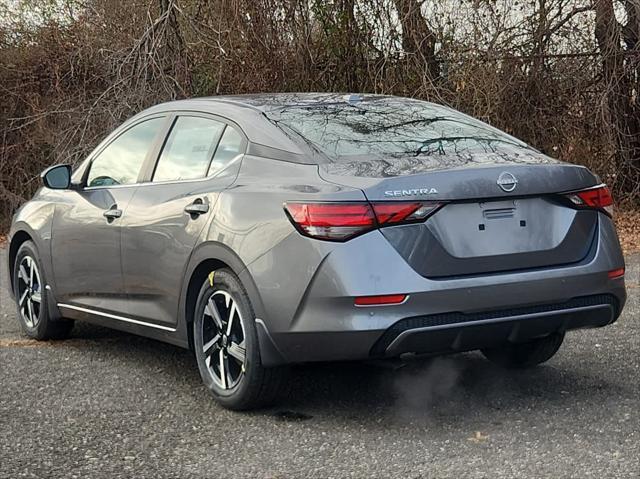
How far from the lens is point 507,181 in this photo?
14.6 feet

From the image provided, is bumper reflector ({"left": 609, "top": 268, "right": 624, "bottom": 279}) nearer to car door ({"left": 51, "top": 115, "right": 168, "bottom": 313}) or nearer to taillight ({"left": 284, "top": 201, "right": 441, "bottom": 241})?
taillight ({"left": 284, "top": 201, "right": 441, "bottom": 241})

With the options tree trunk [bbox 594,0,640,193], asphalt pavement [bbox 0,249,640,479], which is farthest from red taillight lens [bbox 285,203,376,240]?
tree trunk [bbox 594,0,640,193]

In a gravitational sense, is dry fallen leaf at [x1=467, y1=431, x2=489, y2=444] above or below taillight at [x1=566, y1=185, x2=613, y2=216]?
below

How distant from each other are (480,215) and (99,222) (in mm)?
2448

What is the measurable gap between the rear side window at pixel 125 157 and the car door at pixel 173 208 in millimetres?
213

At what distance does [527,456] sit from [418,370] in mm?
1512

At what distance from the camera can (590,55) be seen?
13750 millimetres

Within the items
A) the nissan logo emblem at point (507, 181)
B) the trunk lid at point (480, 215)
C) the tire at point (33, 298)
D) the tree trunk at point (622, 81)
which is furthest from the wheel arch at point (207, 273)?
the tree trunk at point (622, 81)

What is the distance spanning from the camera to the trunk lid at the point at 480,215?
4273mm

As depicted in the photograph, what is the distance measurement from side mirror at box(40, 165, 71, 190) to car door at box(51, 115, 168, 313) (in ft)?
0.24

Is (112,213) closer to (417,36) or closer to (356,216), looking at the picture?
(356,216)

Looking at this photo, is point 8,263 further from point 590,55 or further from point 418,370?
point 590,55

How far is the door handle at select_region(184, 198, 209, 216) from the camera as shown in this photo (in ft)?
16.1

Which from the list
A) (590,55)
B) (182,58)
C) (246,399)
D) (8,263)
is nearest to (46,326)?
(8,263)
